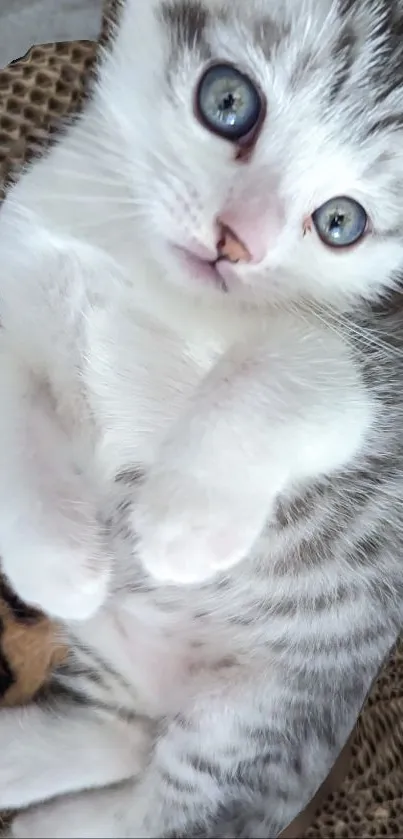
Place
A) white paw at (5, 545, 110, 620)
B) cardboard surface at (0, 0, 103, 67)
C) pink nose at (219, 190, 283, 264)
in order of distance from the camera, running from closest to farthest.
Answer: pink nose at (219, 190, 283, 264)
white paw at (5, 545, 110, 620)
cardboard surface at (0, 0, 103, 67)

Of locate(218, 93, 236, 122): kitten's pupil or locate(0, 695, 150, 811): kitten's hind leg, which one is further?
locate(0, 695, 150, 811): kitten's hind leg

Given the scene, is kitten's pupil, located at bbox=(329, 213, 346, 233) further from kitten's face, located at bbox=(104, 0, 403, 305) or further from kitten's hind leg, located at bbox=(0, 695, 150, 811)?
kitten's hind leg, located at bbox=(0, 695, 150, 811)

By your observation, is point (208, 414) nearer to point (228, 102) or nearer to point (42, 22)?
point (228, 102)

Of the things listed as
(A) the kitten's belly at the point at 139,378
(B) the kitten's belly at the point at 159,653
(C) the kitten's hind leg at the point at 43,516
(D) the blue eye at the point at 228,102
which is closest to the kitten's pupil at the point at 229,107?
(D) the blue eye at the point at 228,102

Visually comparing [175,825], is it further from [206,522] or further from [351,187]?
[351,187]

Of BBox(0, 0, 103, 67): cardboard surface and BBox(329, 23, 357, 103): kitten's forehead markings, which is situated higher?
BBox(329, 23, 357, 103): kitten's forehead markings

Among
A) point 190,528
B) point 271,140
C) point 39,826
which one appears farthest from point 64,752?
point 271,140

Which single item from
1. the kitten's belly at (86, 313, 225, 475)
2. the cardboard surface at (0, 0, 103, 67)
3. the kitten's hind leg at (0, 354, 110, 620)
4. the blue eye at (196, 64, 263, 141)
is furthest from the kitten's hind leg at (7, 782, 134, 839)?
the cardboard surface at (0, 0, 103, 67)

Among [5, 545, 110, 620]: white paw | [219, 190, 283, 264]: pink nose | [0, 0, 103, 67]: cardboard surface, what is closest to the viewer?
[219, 190, 283, 264]: pink nose
